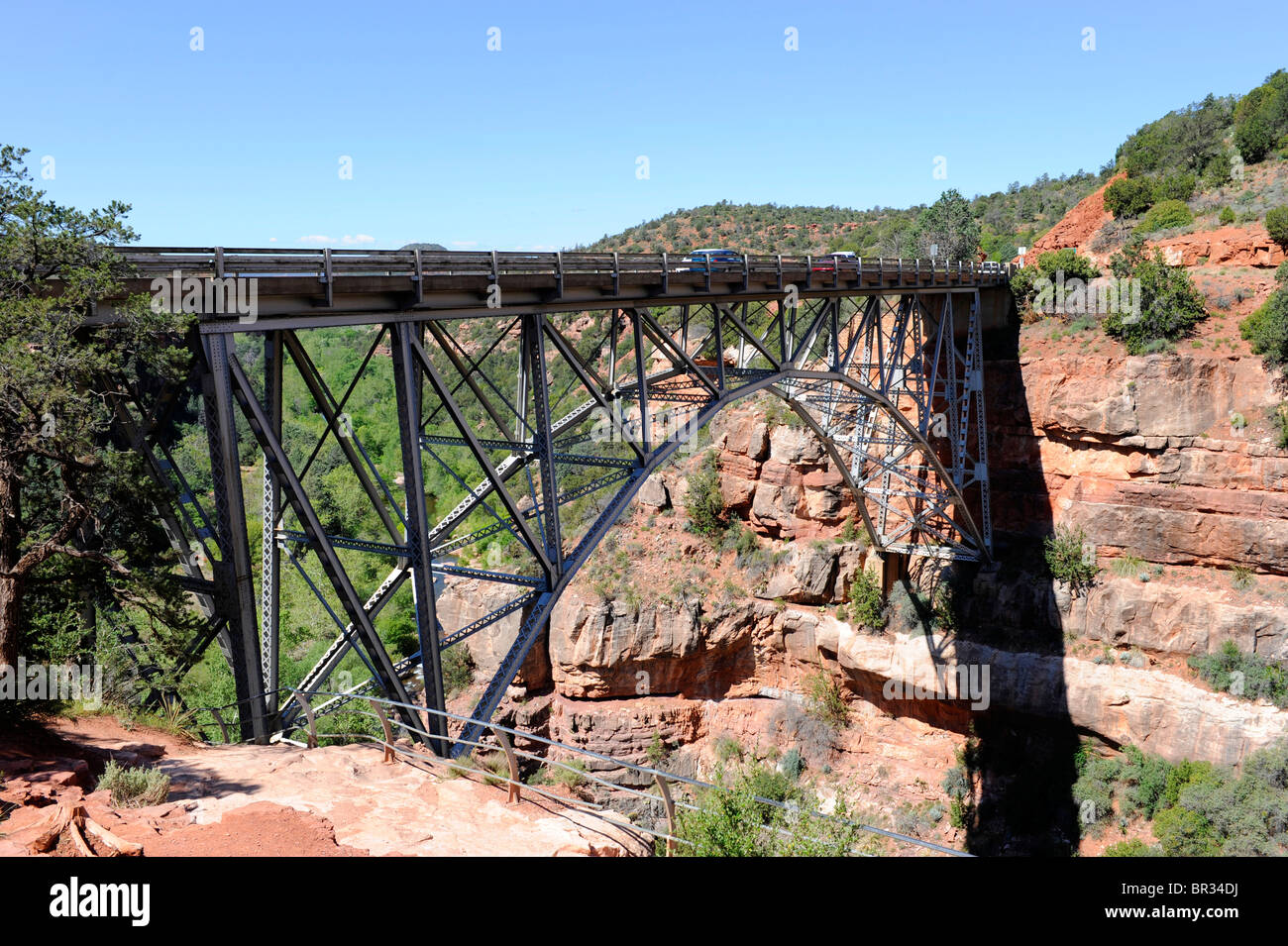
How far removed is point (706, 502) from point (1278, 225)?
21297 mm

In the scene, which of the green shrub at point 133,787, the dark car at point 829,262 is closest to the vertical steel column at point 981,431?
the dark car at point 829,262

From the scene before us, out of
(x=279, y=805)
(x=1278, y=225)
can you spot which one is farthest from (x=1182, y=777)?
(x=279, y=805)

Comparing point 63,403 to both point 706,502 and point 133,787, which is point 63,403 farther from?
point 706,502

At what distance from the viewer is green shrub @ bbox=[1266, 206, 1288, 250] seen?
27.7 meters

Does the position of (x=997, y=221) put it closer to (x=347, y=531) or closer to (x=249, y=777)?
(x=347, y=531)

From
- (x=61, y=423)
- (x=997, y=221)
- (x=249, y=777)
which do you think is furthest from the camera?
(x=997, y=221)

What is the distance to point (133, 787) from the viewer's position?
23.5 ft

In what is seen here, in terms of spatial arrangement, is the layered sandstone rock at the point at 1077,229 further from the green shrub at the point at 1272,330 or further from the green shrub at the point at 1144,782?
the green shrub at the point at 1144,782

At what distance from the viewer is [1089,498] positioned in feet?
92.8

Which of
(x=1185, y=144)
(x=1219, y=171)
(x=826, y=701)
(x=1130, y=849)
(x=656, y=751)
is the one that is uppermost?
(x=1185, y=144)

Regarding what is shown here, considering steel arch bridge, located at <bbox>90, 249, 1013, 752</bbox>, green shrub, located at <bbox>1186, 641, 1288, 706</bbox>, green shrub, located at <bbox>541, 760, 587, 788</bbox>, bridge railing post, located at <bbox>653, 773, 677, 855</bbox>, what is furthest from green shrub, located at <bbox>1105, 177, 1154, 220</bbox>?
bridge railing post, located at <bbox>653, 773, 677, 855</bbox>
